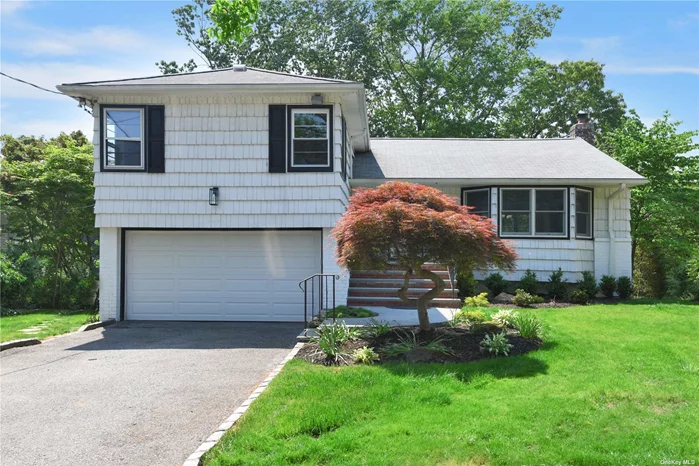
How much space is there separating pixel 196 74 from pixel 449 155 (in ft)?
25.7

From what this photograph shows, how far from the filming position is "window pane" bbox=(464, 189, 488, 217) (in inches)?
576

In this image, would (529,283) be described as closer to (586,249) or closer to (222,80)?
(586,249)

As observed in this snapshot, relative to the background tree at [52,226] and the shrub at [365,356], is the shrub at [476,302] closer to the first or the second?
the shrub at [365,356]

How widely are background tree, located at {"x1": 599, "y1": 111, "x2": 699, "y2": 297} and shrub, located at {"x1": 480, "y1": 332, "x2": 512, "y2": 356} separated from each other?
10.5 meters

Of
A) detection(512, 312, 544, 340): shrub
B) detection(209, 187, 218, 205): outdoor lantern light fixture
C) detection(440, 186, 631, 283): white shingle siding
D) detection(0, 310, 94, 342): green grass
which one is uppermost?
detection(209, 187, 218, 205): outdoor lantern light fixture

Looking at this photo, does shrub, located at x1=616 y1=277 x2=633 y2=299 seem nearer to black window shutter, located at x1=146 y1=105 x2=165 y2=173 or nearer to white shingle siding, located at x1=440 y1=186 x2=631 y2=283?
white shingle siding, located at x1=440 y1=186 x2=631 y2=283

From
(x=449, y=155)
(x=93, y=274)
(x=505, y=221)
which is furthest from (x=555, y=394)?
(x=93, y=274)

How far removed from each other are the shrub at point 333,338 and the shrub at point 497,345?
6.02ft

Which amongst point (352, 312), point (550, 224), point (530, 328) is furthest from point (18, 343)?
point (550, 224)

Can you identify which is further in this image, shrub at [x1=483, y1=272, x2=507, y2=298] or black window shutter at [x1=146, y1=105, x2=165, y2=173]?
shrub at [x1=483, y1=272, x2=507, y2=298]

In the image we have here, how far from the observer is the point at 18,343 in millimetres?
9453

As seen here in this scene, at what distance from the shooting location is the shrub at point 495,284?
13530 millimetres

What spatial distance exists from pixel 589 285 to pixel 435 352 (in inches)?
324

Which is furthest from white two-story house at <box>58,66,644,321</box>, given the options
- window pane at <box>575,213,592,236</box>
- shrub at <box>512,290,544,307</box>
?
shrub at <box>512,290,544,307</box>
